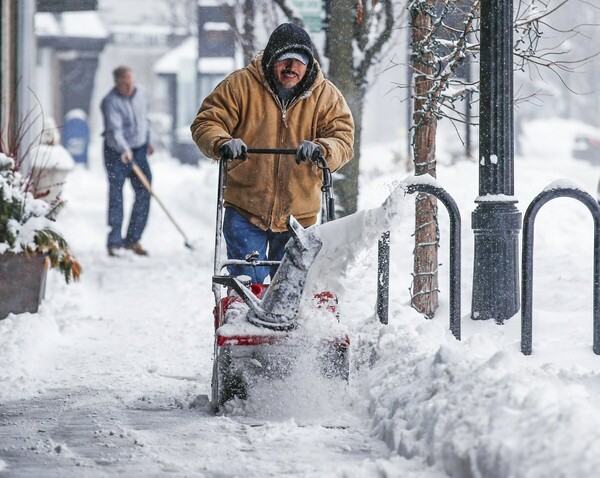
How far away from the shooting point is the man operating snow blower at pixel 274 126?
17.7 ft

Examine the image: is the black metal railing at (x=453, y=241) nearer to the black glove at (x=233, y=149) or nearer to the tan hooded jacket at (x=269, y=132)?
the tan hooded jacket at (x=269, y=132)

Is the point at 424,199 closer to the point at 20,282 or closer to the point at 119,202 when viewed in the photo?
the point at 20,282

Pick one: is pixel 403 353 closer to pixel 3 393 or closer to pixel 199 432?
pixel 199 432

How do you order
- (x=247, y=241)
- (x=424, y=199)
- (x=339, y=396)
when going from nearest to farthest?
(x=339, y=396) → (x=247, y=241) → (x=424, y=199)

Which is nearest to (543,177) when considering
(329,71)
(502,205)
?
(329,71)

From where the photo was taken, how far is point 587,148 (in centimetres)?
3541

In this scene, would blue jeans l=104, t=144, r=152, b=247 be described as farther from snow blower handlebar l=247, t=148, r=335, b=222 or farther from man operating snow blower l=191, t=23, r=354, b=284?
snow blower handlebar l=247, t=148, r=335, b=222

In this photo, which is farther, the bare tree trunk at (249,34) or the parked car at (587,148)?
the parked car at (587,148)

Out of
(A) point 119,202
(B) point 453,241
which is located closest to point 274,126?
(B) point 453,241

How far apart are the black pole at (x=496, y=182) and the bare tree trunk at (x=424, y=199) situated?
0.67 meters

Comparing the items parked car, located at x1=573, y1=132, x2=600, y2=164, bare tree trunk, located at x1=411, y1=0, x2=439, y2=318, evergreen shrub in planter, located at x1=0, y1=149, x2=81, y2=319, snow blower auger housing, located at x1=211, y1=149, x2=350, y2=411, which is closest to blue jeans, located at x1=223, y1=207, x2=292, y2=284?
snow blower auger housing, located at x1=211, y1=149, x2=350, y2=411

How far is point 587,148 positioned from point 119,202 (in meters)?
26.3

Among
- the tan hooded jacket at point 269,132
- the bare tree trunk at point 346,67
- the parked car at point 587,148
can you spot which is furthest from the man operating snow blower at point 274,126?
the parked car at point 587,148

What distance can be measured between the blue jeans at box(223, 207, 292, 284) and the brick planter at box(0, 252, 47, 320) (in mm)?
2086
